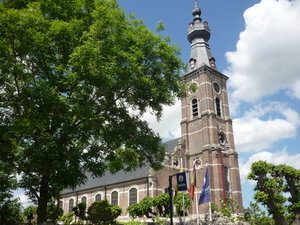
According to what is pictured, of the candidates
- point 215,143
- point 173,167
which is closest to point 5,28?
point 173,167

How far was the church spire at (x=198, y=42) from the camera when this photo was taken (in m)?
46.2

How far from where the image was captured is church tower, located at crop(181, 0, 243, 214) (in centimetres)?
3703

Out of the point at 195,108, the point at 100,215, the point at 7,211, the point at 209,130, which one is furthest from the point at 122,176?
the point at 7,211

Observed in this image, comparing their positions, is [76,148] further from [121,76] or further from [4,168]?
[121,76]

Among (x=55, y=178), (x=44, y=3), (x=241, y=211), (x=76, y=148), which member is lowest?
(x=241, y=211)

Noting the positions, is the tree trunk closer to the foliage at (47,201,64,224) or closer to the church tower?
the foliage at (47,201,64,224)

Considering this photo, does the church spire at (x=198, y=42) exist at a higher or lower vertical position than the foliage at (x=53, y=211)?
higher

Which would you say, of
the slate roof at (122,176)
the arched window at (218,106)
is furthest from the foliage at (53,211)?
the arched window at (218,106)

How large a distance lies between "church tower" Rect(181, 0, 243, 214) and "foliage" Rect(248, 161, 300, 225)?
4.50 meters

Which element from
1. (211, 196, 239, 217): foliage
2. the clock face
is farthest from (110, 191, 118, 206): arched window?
the clock face

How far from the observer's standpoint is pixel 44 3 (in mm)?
13406

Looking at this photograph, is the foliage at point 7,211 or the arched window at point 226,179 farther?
the arched window at point 226,179

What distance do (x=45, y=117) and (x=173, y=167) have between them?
1065 inches

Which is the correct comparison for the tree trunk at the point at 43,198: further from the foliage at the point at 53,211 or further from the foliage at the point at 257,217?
the foliage at the point at 257,217
